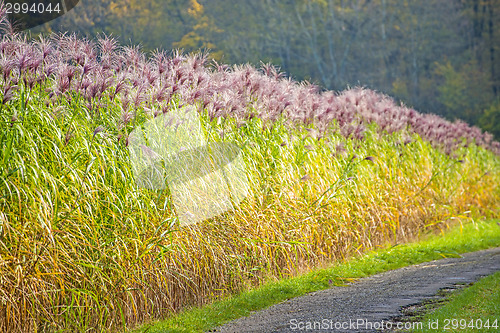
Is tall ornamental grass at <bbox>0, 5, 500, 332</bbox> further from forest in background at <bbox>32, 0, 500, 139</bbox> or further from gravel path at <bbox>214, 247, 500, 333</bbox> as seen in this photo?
forest in background at <bbox>32, 0, 500, 139</bbox>

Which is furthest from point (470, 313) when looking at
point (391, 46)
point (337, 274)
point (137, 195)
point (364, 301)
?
point (391, 46)

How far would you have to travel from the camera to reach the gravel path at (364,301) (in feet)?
16.8

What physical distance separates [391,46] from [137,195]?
28050mm

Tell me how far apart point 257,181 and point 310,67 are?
72.9 feet

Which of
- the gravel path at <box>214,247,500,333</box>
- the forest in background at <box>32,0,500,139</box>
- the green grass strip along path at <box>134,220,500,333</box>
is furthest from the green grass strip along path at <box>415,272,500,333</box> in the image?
the forest in background at <box>32,0,500,139</box>

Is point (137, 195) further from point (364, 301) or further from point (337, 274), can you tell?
point (337, 274)

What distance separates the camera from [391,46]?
31219 millimetres

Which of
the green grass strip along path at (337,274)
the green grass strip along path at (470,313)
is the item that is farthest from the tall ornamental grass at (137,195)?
the green grass strip along path at (470,313)

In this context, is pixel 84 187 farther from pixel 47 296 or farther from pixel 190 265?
pixel 190 265

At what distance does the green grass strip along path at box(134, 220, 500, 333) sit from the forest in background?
51.3 feet

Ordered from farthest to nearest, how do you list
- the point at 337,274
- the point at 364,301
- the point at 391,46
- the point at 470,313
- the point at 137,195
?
1. the point at 391,46
2. the point at 337,274
3. the point at 364,301
4. the point at 137,195
5. the point at 470,313

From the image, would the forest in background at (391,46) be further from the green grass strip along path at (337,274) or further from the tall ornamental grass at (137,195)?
the tall ornamental grass at (137,195)

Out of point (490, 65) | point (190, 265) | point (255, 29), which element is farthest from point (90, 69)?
point (490, 65)

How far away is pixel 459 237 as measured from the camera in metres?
10.9
